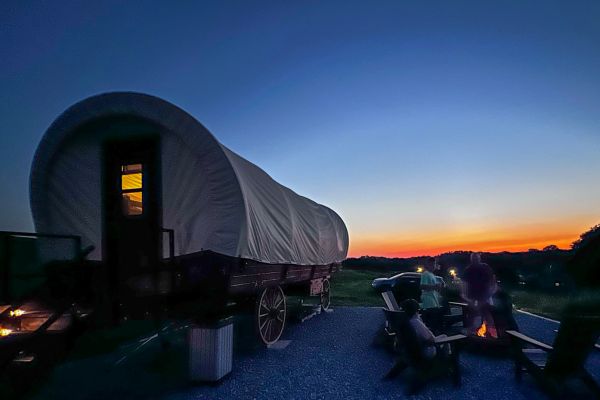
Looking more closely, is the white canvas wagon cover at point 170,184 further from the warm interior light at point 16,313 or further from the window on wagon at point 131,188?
the warm interior light at point 16,313

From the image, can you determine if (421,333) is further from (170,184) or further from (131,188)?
(131,188)

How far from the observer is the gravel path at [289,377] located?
484 centimetres

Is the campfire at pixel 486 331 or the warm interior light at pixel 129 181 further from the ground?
the warm interior light at pixel 129 181

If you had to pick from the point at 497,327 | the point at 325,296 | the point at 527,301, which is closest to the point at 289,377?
the point at 497,327

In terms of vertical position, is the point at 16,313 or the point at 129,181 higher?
the point at 129,181

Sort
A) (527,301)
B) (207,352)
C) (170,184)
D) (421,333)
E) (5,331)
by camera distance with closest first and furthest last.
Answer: (5,331), (421,333), (207,352), (170,184), (527,301)

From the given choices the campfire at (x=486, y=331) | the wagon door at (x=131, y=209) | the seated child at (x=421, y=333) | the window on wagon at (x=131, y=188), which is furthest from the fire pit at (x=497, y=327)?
the window on wagon at (x=131, y=188)

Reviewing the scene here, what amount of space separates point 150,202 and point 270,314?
3453 millimetres

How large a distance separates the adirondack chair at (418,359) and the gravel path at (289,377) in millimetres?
153

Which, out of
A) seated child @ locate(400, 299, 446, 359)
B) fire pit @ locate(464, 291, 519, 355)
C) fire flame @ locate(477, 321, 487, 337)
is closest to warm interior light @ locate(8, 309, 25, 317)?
seated child @ locate(400, 299, 446, 359)

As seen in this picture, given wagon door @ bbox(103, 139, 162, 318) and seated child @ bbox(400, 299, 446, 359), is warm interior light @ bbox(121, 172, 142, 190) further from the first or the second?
seated child @ bbox(400, 299, 446, 359)

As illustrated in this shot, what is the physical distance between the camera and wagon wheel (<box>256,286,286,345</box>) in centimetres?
701

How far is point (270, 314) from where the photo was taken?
7496 millimetres

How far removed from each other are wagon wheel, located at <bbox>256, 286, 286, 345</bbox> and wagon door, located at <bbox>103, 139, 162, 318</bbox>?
248cm
